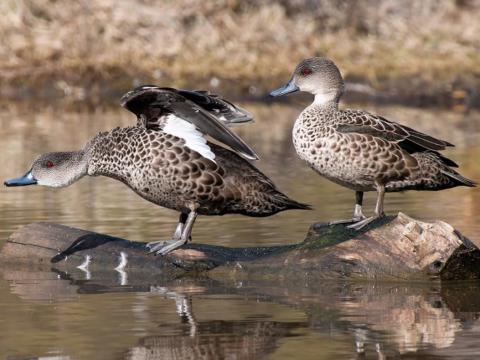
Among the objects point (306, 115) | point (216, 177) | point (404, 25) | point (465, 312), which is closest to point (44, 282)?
point (216, 177)

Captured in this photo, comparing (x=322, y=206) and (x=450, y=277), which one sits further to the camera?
(x=322, y=206)

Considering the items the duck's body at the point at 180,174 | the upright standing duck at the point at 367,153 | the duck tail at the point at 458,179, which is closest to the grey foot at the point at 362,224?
the upright standing duck at the point at 367,153

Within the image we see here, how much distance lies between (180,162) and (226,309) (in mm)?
1187

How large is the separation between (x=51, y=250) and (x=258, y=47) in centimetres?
1355

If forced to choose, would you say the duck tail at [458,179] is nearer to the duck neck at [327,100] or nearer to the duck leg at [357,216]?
the duck leg at [357,216]

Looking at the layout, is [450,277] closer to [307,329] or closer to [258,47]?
[307,329]

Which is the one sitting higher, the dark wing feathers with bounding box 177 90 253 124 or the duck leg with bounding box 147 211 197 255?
the dark wing feathers with bounding box 177 90 253 124

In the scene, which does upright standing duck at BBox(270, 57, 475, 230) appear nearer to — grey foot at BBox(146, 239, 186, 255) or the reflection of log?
the reflection of log

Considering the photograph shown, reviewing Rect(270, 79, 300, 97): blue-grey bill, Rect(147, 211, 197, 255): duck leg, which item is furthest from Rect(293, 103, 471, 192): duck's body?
Rect(147, 211, 197, 255): duck leg

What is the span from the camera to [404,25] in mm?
22734

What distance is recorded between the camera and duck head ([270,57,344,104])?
29.9ft

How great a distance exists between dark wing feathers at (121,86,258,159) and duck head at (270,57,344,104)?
84cm

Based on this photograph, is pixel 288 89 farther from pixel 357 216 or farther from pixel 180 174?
pixel 180 174

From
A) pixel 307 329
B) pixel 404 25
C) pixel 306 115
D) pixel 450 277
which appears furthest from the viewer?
pixel 404 25
